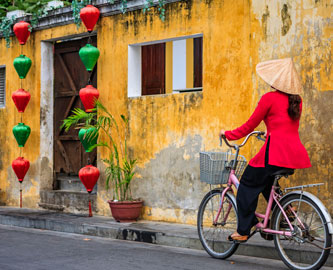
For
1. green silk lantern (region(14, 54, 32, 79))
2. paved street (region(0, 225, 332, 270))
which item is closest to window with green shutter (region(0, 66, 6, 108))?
green silk lantern (region(14, 54, 32, 79))

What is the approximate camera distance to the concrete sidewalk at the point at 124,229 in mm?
6637

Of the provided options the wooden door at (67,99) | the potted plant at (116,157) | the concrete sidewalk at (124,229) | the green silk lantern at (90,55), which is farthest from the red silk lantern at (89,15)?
Answer: the concrete sidewalk at (124,229)

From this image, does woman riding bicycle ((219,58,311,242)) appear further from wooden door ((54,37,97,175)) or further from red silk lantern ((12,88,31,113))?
red silk lantern ((12,88,31,113))

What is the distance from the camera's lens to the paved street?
5.93m

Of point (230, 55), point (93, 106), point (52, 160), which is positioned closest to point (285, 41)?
point (230, 55)

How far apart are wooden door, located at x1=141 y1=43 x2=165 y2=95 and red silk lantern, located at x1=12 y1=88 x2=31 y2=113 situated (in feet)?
8.18

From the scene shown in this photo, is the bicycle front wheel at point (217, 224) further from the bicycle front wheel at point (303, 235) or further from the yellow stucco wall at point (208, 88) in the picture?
the yellow stucco wall at point (208, 88)

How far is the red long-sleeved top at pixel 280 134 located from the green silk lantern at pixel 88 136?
4.14 m

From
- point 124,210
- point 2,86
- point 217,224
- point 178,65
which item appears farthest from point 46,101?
point 217,224

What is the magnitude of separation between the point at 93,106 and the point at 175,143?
6.00 feet

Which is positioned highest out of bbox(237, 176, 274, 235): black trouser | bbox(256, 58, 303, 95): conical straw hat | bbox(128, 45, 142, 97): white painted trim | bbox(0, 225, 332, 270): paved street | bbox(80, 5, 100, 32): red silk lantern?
bbox(80, 5, 100, 32): red silk lantern

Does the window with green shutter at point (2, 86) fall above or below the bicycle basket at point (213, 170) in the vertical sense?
above

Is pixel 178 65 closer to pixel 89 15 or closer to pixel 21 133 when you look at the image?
pixel 89 15

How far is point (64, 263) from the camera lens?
6082mm
